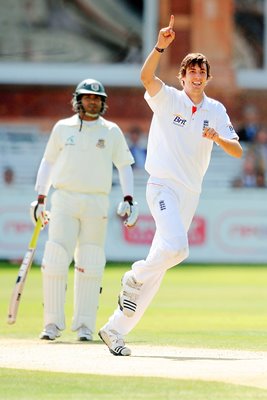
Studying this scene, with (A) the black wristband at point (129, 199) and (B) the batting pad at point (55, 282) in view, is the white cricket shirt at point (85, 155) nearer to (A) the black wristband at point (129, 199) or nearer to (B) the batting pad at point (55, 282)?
(A) the black wristband at point (129, 199)

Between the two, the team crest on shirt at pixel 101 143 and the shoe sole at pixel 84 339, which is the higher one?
the team crest on shirt at pixel 101 143

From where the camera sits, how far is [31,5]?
97.7ft

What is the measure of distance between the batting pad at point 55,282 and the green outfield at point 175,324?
0.23m

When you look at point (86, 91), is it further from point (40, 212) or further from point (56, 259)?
point (56, 259)

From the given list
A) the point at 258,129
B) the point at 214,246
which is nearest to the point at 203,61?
the point at 214,246

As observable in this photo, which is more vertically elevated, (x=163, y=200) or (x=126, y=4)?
(x=126, y=4)

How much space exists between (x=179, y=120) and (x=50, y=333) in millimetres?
2267

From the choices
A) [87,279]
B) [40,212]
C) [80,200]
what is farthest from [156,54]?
[87,279]

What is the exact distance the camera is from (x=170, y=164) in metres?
9.28

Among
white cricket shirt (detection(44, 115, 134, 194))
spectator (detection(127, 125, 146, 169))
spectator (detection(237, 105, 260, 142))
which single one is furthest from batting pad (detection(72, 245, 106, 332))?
spectator (detection(237, 105, 260, 142))

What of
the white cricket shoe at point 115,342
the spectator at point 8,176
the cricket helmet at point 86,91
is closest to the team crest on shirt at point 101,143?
the cricket helmet at point 86,91

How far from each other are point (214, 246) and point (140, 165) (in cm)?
234

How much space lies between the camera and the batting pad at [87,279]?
10.9 metres

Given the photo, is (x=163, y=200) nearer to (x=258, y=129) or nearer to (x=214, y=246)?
(x=214, y=246)
